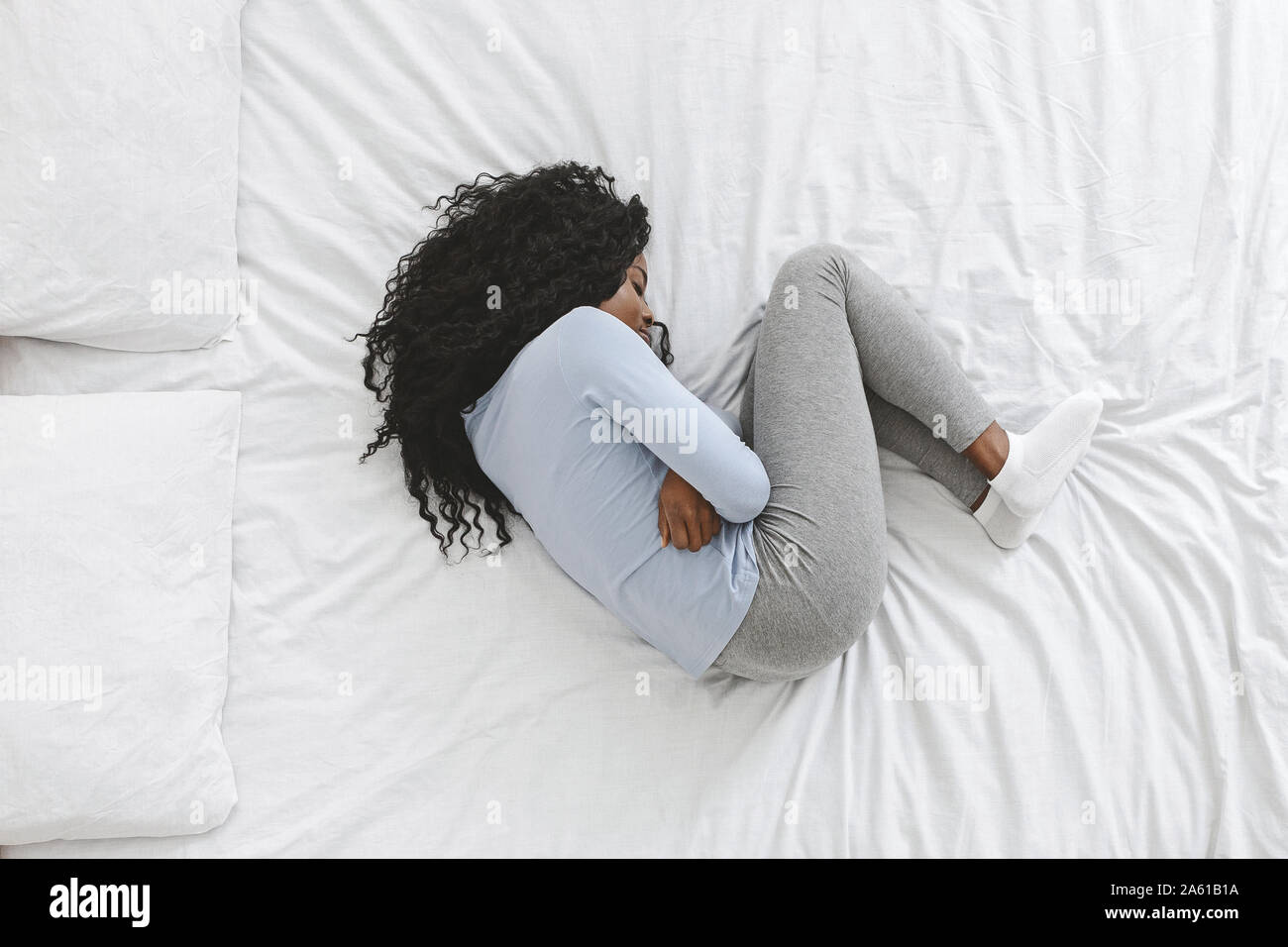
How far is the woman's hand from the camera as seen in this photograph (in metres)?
1.12

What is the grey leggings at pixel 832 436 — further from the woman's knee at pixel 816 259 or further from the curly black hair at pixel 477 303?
the curly black hair at pixel 477 303

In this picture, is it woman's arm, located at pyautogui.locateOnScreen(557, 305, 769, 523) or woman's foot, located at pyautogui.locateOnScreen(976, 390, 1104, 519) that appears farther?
woman's foot, located at pyautogui.locateOnScreen(976, 390, 1104, 519)

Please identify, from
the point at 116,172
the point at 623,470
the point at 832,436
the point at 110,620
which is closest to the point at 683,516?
the point at 623,470

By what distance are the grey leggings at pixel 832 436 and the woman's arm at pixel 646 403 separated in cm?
11

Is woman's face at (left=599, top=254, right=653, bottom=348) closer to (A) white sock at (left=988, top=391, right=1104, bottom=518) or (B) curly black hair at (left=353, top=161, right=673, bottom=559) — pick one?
(B) curly black hair at (left=353, top=161, right=673, bottom=559)

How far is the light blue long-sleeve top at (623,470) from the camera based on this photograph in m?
1.06

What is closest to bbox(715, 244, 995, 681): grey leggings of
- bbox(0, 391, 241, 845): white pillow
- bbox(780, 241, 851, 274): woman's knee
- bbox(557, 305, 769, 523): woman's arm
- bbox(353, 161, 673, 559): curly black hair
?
bbox(780, 241, 851, 274): woman's knee

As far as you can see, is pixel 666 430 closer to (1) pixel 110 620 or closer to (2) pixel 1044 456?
(2) pixel 1044 456

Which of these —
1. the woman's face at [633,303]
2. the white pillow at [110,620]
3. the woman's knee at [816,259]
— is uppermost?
the woman's knee at [816,259]

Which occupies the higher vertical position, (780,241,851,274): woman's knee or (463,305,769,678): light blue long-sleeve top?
(780,241,851,274): woman's knee

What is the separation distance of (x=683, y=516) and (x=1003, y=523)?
1.55 feet

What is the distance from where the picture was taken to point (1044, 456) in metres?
1.23

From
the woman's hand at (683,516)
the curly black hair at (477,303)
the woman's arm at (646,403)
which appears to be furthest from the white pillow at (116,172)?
the woman's hand at (683,516)
